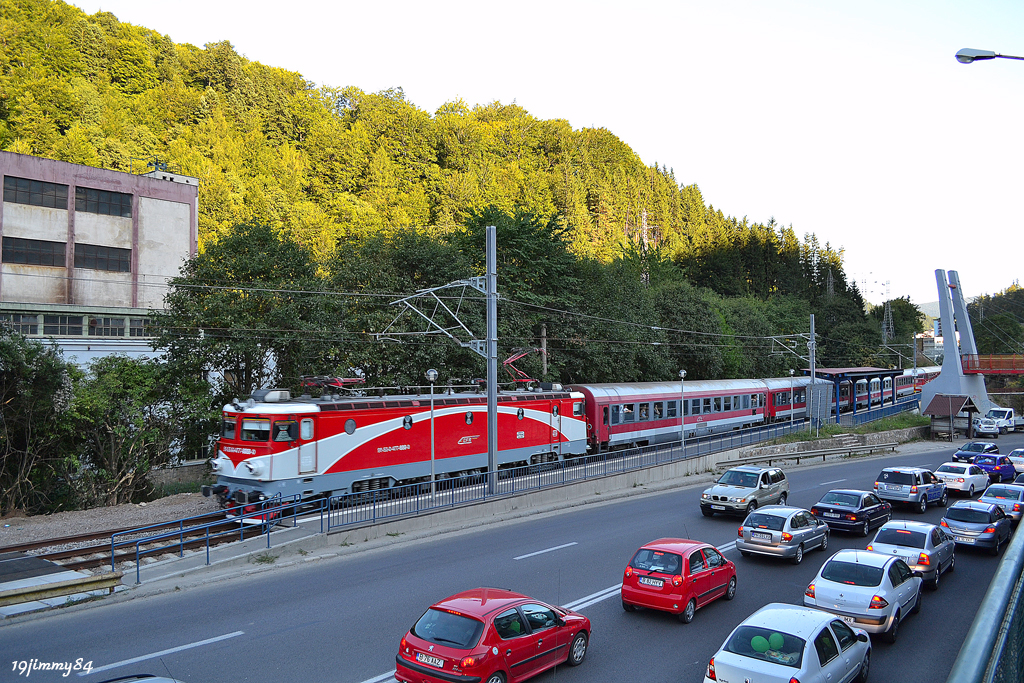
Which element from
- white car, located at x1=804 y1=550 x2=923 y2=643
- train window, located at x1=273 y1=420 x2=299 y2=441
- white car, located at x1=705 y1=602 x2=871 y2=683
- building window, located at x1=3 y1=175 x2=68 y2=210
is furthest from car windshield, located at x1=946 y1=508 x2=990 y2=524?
building window, located at x1=3 y1=175 x2=68 y2=210

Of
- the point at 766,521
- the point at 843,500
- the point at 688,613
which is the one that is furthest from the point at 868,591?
the point at 843,500

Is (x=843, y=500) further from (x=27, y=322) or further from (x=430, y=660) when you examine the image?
(x=27, y=322)

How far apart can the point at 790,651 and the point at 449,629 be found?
15.1ft

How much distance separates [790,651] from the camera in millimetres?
8719

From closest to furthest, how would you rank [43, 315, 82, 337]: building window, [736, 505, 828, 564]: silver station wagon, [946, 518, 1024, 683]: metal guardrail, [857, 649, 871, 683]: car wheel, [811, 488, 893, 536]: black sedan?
1. [946, 518, 1024, 683]: metal guardrail
2. [857, 649, 871, 683]: car wheel
3. [736, 505, 828, 564]: silver station wagon
4. [811, 488, 893, 536]: black sedan
5. [43, 315, 82, 337]: building window

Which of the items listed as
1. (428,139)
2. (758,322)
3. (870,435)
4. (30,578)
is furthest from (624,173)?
(30,578)

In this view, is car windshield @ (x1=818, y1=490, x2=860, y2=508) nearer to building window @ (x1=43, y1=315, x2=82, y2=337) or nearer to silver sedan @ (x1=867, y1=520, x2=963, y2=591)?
silver sedan @ (x1=867, y1=520, x2=963, y2=591)

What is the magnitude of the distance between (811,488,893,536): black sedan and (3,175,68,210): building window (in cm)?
4791

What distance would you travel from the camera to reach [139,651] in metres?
10.9

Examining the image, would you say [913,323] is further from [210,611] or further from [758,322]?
[210,611]

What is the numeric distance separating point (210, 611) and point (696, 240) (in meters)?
125

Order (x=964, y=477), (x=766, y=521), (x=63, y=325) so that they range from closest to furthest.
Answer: (x=766, y=521) → (x=964, y=477) → (x=63, y=325)

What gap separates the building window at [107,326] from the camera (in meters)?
38.9

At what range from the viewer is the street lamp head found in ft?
32.7
